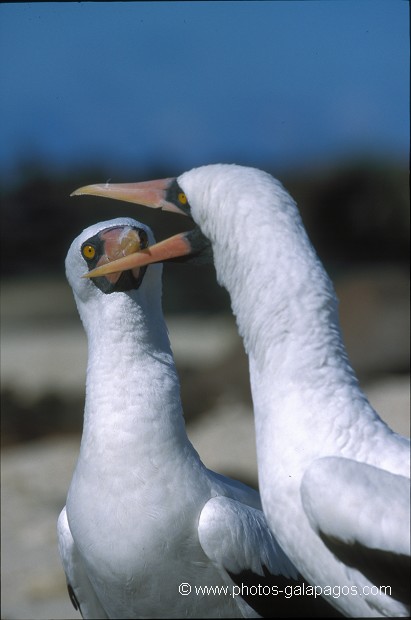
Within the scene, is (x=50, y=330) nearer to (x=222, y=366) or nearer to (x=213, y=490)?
(x=222, y=366)

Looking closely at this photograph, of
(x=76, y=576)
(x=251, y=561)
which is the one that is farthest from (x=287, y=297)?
(x=76, y=576)

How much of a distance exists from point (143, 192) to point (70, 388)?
3264 millimetres

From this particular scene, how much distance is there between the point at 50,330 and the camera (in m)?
5.23

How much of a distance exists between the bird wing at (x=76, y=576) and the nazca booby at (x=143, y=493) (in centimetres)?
2

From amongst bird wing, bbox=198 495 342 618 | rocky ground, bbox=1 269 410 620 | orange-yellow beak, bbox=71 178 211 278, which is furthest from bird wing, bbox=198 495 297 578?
rocky ground, bbox=1 269 410 620

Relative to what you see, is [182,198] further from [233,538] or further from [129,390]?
[233,538]

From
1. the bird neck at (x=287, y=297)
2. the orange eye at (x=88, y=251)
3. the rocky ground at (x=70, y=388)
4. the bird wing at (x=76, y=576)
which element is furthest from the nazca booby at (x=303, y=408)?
the rocky ground at (x=70, y=388)

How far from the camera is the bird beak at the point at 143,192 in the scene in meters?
2.32

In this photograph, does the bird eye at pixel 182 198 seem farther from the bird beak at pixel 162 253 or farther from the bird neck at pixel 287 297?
the bird neck at pixel 287 297

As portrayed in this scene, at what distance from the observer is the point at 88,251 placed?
100 inches

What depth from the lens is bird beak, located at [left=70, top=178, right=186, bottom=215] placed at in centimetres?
232

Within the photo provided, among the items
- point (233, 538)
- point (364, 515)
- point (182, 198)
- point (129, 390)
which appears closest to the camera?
point (364, 515)

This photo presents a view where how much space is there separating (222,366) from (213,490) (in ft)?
10.4

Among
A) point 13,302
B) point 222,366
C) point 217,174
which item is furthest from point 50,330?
point 217,174
